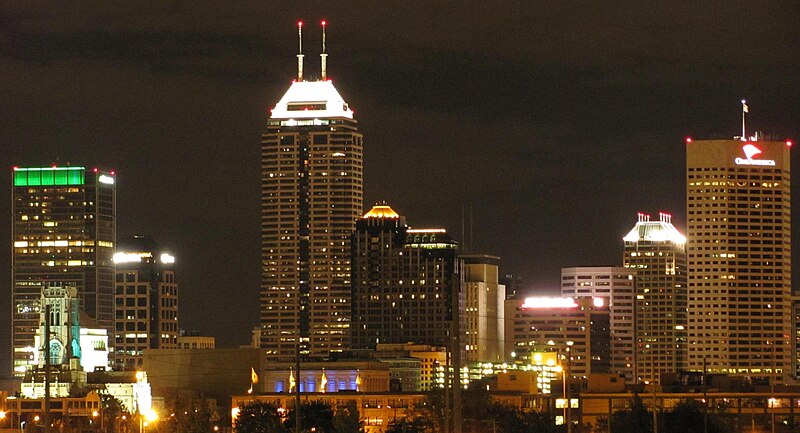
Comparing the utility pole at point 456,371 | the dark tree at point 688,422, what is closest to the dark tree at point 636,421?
the dark tree at point 688,422

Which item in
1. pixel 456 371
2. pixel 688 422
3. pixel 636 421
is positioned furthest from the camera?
pixel 636 421

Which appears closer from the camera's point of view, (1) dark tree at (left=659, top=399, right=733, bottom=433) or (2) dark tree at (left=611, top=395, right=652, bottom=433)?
(1) dark tree at (left=659, top=399, right=733, bottom=433)

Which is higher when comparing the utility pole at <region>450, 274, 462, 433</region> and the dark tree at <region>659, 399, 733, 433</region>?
the utility pole at <region>450, 274, 462, 433</region>

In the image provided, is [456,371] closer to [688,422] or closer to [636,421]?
[636,421]

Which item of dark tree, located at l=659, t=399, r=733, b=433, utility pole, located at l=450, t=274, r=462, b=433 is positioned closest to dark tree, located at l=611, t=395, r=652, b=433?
dark tree, located at l=659, t=399, r=733, b=433

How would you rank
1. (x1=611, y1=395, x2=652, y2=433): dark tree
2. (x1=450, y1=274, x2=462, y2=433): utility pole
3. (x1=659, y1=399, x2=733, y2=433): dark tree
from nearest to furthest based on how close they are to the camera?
(x1=450, y1=274, x2=462, y2=433): utility pole, (x1=659, y1=399, x2=733, y2=433): dark tree, (x1=611, y1=395, x2=652, y2=433): dark tree

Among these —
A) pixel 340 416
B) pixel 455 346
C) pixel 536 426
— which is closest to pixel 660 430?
pixel 536 426

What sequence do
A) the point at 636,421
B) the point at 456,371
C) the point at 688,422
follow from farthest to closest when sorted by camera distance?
the point at 636,421
the point at 688,422
the point at 456,371

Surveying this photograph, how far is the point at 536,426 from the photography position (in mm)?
191500

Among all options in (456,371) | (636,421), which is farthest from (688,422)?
(456,371)

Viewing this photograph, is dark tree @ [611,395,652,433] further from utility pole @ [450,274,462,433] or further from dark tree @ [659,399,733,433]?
utility pole @ [450,274,462,433]

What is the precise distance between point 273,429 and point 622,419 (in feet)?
114

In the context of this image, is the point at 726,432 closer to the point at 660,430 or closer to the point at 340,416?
the point at 660,430

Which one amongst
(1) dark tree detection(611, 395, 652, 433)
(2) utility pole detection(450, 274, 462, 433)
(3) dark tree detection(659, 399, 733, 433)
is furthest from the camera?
(1) dark tree detection(611, 395, 652, 433)
